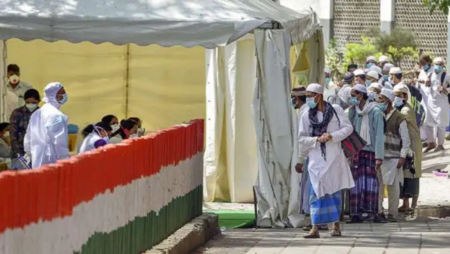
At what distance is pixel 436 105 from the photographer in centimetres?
2320

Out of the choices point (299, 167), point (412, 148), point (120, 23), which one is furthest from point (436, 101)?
point (120, 23)

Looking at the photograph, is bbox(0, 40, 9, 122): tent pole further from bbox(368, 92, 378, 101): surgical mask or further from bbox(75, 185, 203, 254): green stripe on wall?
bbox(368, 92, 378, 101): surgical mask

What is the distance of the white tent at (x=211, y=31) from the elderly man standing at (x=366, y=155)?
1.18 meters

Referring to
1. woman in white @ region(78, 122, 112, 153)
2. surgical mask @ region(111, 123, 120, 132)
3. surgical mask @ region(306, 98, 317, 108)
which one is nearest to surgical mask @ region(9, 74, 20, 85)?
surgical mask @ region(111, 123, 120, 132)

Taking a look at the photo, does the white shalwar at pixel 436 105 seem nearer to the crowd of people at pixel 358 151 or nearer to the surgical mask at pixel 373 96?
the crowd of people at pixel 358 151

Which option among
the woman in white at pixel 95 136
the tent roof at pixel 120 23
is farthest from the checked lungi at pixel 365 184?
the woman in white at pixel 95 136

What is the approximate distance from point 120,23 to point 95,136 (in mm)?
1846

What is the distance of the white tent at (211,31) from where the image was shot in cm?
1331

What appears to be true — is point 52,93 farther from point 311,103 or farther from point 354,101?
point 354,101

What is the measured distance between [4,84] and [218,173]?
10.2ft

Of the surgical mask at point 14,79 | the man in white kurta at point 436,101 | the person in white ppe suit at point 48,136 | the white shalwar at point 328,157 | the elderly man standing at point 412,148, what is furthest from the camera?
the man in white kurta at point 436,101

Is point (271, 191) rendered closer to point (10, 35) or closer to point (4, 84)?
point (10, 35)

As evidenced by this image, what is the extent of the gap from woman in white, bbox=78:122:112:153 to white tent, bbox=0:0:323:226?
4.46ft

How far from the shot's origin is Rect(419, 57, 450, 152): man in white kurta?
23.2 meters
